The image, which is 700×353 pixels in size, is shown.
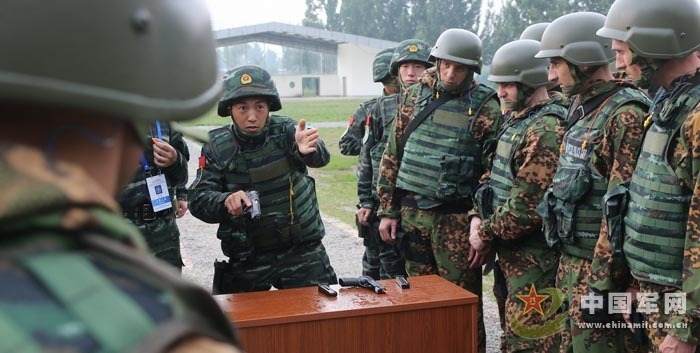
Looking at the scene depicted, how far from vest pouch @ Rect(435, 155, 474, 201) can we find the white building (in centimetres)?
3303

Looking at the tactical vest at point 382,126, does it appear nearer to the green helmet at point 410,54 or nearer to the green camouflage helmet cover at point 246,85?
the green helmet at point 410,54

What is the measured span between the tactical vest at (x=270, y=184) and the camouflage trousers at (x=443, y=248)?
0.88 metres

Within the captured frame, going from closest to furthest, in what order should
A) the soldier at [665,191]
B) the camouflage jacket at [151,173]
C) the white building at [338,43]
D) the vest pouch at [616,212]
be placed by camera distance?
the soldier at [665,191] < the vest pouch at [616,212] < the camouflage jacket at [151,173] < the white building at [338,43]

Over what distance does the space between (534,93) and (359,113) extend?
2586 millimetres

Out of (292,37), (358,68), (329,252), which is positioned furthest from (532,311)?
(358,68)

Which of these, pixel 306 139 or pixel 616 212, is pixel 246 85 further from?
pixel 616 212

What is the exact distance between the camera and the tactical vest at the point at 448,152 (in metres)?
4.59

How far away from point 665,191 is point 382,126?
10.7 ft

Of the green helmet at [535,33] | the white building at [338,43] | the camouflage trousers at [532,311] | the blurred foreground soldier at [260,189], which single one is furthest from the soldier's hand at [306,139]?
the white building at [338,43]

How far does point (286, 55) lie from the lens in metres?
82.3

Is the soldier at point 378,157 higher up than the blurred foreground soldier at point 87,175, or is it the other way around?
the blurred foreground soldier at point 87,175

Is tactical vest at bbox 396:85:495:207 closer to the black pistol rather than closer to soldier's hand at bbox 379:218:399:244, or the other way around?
soldier's hand at bbox 379:218:399:244

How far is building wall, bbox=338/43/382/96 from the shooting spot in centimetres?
4203

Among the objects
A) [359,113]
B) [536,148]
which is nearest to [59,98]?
[536,148]
